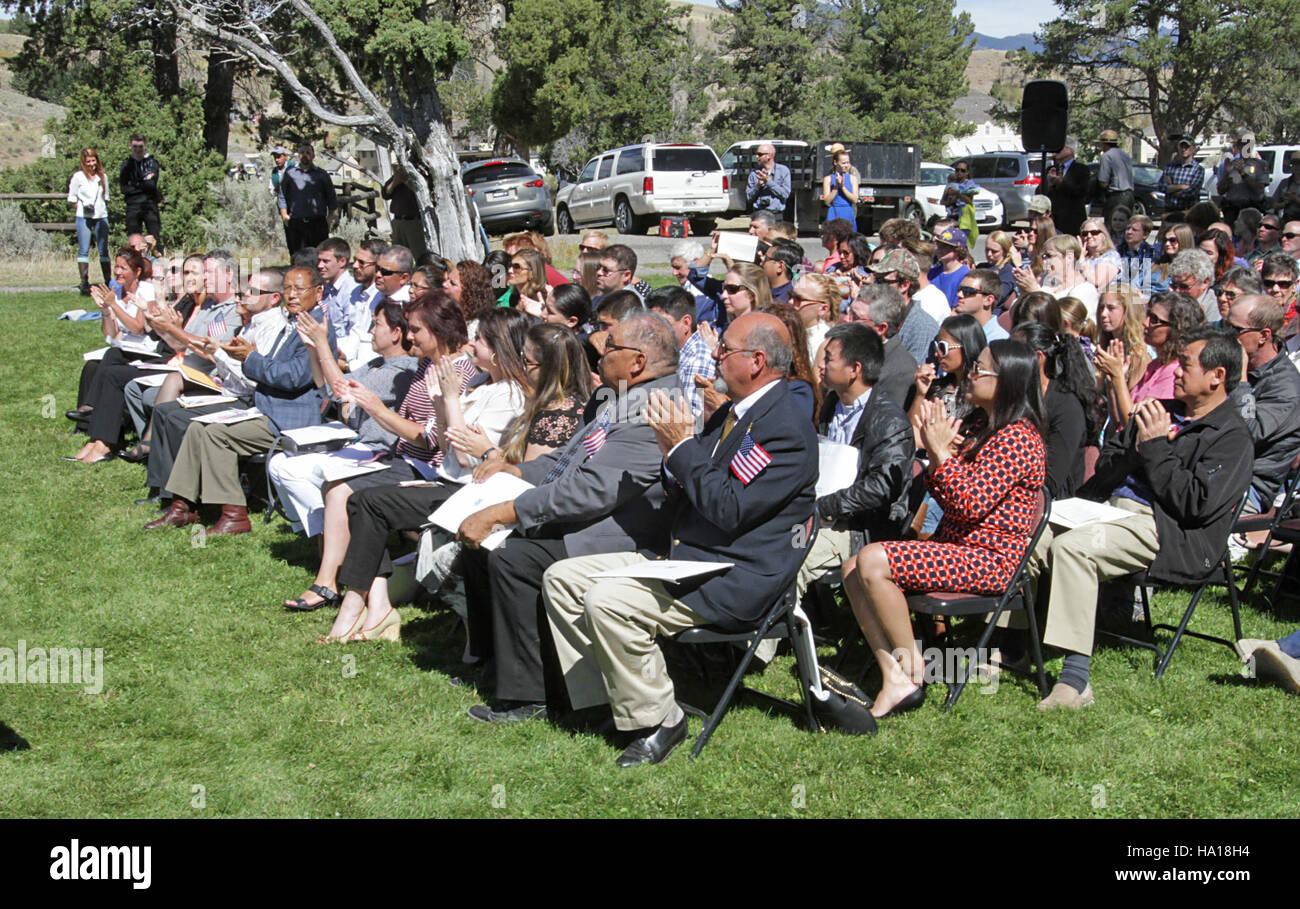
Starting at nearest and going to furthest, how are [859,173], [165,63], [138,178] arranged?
[138,178], [165,63], [859,173]

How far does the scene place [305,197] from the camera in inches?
596

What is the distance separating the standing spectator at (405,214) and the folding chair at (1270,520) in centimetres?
1184

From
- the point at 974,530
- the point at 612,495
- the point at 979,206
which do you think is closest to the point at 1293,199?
the point at 974,530

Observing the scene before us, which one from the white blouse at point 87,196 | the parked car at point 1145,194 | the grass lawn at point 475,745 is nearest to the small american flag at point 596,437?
the grass lawn at point 475,745

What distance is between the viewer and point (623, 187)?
21984mm

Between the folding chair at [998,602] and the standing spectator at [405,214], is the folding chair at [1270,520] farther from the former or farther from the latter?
the standing spectator at [405,214]

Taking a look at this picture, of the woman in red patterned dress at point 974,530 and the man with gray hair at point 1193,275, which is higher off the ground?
the man with gray hair at point 1193,275

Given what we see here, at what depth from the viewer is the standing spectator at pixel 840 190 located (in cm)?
1202

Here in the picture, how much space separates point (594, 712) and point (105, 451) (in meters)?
5.79

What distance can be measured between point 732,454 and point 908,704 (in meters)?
1.24

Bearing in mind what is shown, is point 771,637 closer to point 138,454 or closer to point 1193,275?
point 1193,275

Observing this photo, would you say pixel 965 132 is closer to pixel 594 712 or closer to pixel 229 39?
pixel 229 39

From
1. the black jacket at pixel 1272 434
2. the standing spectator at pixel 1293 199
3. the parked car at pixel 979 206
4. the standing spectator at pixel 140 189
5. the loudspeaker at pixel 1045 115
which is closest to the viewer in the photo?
the black jacket at pixel 1272 434

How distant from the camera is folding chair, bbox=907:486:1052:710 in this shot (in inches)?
174
